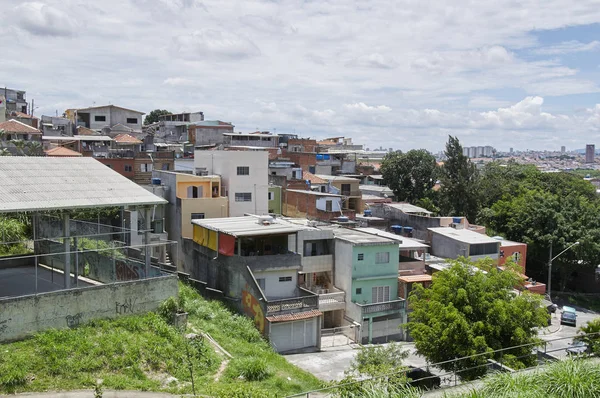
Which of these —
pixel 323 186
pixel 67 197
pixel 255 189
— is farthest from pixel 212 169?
pixel 67 197

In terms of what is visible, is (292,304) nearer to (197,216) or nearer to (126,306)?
(126,306)

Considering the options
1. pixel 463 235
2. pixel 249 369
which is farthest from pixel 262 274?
pixel 463 235

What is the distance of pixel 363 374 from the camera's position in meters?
22.2

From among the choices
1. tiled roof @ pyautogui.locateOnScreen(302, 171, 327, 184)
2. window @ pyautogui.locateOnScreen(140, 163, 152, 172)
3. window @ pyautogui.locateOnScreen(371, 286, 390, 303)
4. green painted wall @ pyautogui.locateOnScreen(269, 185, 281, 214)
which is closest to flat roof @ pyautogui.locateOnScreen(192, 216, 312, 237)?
window @ pyautogui.locateOnScreen(371, 286, 390, 303)

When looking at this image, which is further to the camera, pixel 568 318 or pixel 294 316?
pixel 568 318

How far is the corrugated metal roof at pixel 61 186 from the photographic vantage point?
64.7 ft

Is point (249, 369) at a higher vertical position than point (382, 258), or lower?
lower

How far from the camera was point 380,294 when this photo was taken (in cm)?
3447

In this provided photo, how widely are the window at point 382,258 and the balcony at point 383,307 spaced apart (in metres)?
2.50

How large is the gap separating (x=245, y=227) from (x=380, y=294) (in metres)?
9.70

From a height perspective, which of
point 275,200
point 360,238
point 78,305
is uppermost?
point 275,200

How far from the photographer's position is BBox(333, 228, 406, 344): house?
32.8m

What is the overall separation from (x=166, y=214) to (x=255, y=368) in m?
21.5

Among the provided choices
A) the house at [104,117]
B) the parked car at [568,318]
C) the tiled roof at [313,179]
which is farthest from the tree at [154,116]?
the parked car at [568,318]
